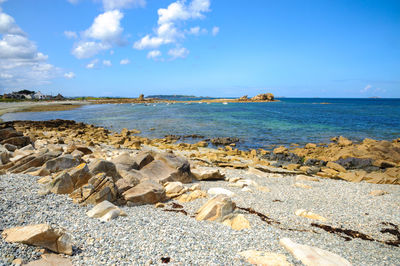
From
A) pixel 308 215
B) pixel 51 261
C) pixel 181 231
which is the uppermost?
pixel 51 261

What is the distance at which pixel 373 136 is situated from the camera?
29.3 m

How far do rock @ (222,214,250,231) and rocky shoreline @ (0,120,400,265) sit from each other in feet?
0.09

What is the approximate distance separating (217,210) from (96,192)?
3771 millimetres

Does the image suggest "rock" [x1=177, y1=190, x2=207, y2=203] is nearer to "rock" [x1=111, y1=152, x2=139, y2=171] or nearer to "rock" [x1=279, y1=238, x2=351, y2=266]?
"rock" [x1=111, y1=152, x2=139, y2=171]

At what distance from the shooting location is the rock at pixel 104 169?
8.82 meters

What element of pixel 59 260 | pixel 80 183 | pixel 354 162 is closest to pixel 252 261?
pixel 59 260

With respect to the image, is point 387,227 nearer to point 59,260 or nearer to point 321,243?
point 321,243

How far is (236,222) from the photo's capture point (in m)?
6.73

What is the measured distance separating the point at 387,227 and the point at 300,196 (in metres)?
3.06

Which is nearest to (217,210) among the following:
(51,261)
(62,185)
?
(51,261)

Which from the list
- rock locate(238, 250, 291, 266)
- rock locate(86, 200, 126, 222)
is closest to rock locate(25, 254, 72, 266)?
rock locate(86, 200, 126, 222)

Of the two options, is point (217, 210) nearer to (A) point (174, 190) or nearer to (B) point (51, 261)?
(A) point (174, 190)

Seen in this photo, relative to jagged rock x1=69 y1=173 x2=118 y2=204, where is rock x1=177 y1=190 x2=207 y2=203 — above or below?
below

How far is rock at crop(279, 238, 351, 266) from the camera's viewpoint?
16.4 feet
